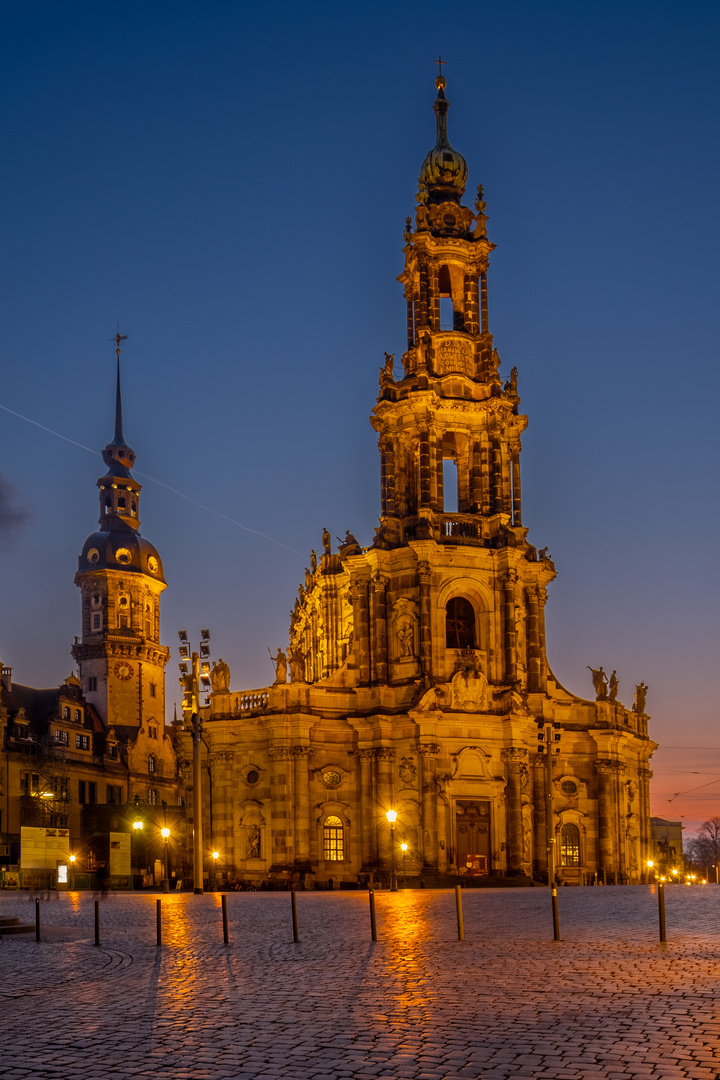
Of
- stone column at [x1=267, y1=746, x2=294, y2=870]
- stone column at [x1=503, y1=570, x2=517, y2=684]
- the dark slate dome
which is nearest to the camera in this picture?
stone column at [x1=267, y1=746, x2=294, y2=870]

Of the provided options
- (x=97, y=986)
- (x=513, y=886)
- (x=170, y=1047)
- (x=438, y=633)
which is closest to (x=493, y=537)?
(x=438, y=633)

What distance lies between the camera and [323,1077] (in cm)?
1008

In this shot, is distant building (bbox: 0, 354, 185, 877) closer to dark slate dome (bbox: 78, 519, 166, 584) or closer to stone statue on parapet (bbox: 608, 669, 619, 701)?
dark slate dome (bbox: 78, 519, 166, 584)

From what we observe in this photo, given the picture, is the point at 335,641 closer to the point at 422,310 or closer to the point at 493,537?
the point at 493,537

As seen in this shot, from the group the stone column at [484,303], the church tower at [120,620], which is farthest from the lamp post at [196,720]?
the church tower at [120,620]

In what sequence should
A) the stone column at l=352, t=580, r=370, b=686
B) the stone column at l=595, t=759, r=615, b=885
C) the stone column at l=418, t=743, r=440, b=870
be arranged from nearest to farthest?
1. the stone column at l=418, t=743, r=440, b=870
2. the stone column at l=595, t=759, r=615, b=885
3. the stone column at l=352, t=580, r=370, b=686

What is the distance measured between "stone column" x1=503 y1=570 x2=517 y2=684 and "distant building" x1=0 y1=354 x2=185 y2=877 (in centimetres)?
2908

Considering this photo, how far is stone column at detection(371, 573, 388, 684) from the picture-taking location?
62.4 m

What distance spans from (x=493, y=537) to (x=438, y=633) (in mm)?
6247

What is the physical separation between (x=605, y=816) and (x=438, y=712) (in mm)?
11142

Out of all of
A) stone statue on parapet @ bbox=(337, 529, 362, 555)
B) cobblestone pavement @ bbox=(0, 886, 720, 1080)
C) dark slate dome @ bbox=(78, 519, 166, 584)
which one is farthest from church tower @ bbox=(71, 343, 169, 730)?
cobblestone pavement @ bbox=(0, 886, 720, 1080)

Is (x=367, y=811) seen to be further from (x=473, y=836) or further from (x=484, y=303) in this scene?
(x=484, y=303)

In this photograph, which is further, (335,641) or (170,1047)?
(335,641)

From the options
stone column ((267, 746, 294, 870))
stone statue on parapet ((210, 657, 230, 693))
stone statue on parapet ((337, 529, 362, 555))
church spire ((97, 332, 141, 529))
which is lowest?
stone column ((267, 746, 294, 870))
